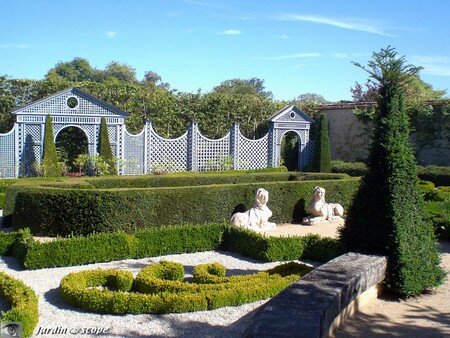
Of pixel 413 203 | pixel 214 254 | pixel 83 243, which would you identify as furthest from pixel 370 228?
pixel 83 243

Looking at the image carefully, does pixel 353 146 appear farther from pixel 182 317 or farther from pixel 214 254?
pixel 182 317

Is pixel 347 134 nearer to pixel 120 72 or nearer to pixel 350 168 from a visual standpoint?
pixel 350 168

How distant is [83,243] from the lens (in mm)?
8312

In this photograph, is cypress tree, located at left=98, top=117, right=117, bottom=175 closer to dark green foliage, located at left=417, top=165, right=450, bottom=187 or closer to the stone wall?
dark green foliage, located at left=417, top=165, right=450, bottom=187

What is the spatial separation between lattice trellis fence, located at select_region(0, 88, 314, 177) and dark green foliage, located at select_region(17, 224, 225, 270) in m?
11.5

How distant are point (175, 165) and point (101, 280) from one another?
14588 millimetres

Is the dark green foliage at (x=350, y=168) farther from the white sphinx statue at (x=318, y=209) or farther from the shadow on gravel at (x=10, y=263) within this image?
the shadow on gravel at (x=10, y=263)

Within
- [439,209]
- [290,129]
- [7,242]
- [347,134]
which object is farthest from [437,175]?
[7,242]

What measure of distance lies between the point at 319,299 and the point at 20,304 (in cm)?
310

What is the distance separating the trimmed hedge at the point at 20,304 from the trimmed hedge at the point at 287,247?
13.2 feet

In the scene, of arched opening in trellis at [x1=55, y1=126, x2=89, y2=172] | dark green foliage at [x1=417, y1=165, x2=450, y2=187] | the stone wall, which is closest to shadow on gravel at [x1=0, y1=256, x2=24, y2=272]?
arched opening in trellis at [x1=55, y1=126, x2=89, y2=172]

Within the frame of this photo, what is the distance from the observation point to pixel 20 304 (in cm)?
536

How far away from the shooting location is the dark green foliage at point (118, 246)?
26.2 ft

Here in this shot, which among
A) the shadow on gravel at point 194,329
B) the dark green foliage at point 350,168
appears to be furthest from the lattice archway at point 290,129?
the shadow on gravel at point 194,329
